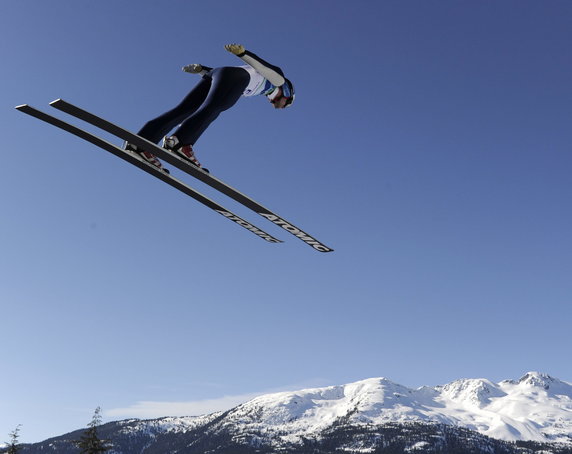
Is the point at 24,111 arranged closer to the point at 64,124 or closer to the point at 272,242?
the point at 64,124

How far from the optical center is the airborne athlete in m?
7.25

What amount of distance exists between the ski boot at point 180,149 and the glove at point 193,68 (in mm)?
1128

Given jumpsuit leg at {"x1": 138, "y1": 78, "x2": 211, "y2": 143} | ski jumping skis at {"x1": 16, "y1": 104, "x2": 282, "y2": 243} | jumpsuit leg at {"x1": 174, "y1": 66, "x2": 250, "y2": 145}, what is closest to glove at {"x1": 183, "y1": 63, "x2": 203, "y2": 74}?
jumpsuit leg at {"x1": 138, "y1": 78, "x2": 211, "y2": 143}

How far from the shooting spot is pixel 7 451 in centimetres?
3569

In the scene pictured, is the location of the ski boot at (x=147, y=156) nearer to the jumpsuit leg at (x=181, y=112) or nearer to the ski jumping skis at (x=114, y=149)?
the ski jumping skis at (x=114, y=149)

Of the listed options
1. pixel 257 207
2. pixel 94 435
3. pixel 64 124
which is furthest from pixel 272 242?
pixel 94 435

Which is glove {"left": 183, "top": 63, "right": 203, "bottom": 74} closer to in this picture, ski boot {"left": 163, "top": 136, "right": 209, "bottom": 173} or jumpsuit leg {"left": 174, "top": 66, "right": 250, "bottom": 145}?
jumpsuit leg {"left": 174, "top": 66, "right": 250, "bottom": 145}

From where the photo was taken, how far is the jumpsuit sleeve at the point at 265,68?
269 inches

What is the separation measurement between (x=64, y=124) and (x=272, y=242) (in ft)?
14.9

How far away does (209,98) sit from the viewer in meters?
7.31

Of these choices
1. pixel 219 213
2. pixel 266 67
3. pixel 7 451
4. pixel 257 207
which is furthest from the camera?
pixel 7 451

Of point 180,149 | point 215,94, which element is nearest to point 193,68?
point 215,94

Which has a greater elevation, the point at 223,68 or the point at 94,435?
the point at 223,68

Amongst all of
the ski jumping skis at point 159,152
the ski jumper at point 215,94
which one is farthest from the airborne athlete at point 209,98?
the ski jumping skis at point 159,152
